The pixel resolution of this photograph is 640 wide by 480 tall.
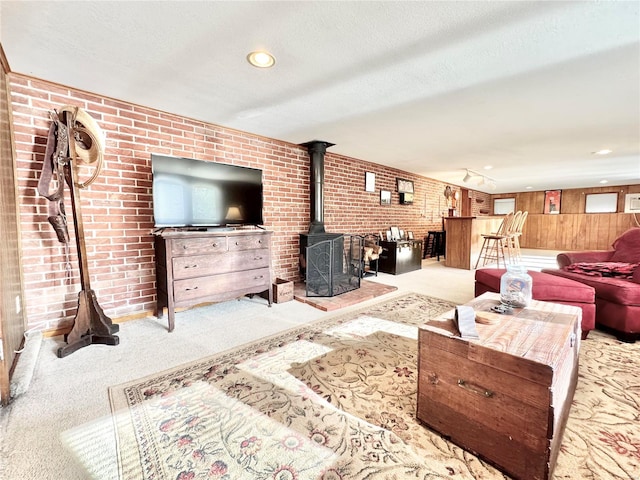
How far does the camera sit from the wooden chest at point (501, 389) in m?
0.98

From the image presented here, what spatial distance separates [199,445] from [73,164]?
2.10 metres

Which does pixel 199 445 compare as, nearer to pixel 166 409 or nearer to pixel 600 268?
pixel 166 409

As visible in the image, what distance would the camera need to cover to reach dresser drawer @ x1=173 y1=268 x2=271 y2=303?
8.16 ft

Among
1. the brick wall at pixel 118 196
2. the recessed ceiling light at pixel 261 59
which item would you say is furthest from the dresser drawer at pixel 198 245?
the recessed ceiling light at pixel 261 59

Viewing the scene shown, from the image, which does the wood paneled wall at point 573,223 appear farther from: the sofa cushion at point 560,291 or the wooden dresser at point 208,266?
the wooden dresser at point 208,266

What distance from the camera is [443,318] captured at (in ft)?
4.63

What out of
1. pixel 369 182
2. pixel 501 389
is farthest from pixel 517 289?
pixel 369 182

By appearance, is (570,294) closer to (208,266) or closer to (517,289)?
(517,289)

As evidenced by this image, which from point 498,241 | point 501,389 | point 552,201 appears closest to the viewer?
point 501,389

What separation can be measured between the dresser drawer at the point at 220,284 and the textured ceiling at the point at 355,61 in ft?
5.34

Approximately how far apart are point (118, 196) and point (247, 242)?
1.22 metres

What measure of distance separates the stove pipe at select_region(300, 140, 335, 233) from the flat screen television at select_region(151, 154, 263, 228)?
89 cm

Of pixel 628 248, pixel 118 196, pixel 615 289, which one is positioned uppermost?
pixel 118 196

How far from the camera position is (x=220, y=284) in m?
2.70
